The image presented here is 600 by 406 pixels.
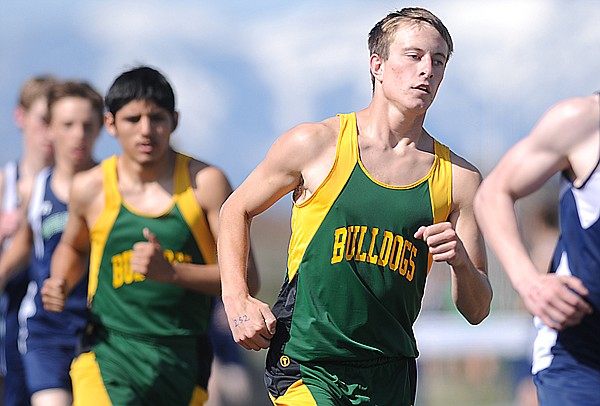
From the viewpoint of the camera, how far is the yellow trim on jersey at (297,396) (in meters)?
4.45

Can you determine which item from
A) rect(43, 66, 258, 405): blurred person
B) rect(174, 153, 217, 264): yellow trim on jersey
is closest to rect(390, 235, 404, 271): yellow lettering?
rect(43, 66, 258, 405): blurred person

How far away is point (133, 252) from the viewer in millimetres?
5699

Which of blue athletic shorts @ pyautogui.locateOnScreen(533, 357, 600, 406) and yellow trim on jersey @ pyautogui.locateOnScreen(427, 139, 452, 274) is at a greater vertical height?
yellow trim on jersey @ pyautogui.locateOnScreen(427, 139, 452, 274)

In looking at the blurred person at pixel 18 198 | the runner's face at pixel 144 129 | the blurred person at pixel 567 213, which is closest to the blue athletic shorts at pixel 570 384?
the blurred person at pixel 567 213

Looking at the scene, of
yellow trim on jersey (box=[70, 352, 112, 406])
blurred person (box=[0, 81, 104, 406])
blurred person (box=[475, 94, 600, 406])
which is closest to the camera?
blurred person (box=[475, 94, 600, 406])

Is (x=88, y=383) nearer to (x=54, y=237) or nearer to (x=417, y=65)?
(x=54, y=237)

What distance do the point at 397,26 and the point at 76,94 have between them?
11.3ft

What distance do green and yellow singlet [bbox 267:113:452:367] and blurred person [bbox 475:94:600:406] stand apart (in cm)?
58

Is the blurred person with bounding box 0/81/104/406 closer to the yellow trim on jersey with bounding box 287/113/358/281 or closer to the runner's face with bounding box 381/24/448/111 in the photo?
the yellow trim on jersey with bounding box 287/113/358/281

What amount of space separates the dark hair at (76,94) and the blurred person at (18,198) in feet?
2.46

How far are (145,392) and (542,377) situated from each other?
7.47ft

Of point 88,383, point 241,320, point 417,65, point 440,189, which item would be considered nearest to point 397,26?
point 417,65

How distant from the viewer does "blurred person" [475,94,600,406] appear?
3.90 m

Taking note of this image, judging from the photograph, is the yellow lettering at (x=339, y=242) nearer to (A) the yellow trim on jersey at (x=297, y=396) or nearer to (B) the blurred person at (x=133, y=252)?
(A) the yellow trim on jersey at (x=297, y=396)
